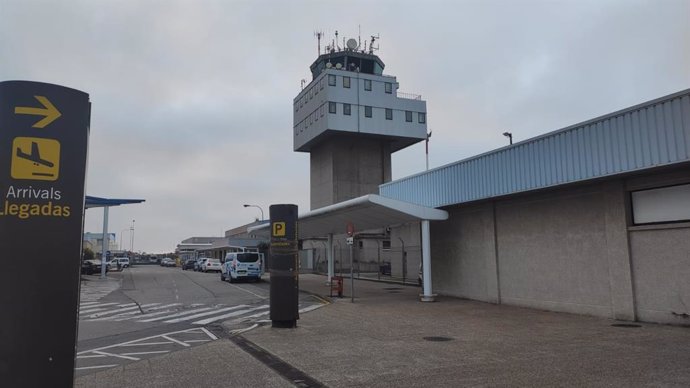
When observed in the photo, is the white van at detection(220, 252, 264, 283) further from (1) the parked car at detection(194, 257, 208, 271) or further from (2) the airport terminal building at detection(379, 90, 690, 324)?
(1) the parked car at detection(194, 257, 208, 271)

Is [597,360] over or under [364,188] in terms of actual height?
under

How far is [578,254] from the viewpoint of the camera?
16109 millimetres

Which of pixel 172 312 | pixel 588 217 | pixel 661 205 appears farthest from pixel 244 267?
pixel 661 205

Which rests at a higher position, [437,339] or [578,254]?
[578,254]

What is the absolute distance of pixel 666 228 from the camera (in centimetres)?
1347

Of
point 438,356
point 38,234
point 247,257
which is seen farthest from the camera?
point 247,257

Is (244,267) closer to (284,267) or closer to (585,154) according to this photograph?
(284,267)

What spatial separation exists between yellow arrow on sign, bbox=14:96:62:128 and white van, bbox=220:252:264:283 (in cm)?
3089

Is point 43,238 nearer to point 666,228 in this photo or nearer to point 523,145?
point 666,228

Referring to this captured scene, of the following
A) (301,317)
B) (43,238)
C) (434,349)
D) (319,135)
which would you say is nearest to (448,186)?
(301,317)

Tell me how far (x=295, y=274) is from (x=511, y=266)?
890 centimetres

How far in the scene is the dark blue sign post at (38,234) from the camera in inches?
188

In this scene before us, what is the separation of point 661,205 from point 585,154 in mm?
2288

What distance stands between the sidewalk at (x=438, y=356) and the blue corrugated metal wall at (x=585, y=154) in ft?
13.5
